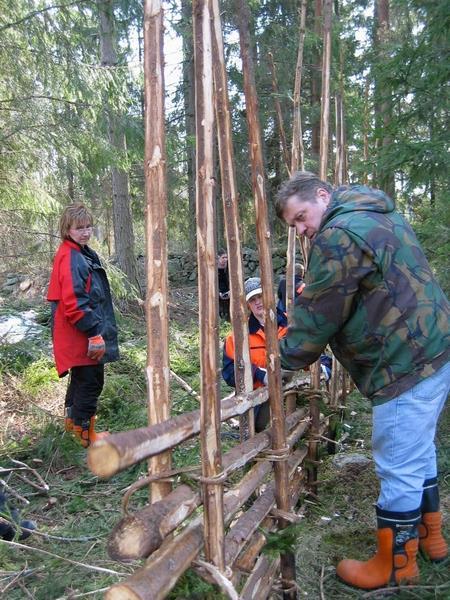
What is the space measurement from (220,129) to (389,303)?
911 mm

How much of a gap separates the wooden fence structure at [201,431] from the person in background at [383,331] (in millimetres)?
272

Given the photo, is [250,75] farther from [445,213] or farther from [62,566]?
[445,213]

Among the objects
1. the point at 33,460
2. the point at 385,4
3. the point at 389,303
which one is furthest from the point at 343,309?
the point at 385,4

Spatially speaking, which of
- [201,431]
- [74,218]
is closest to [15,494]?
[74,218]

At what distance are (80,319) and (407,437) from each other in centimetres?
222

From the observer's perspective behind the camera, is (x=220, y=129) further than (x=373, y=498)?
No

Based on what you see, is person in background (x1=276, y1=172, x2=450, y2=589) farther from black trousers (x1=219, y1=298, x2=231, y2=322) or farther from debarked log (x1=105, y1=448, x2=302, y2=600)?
black trousers (x1=219, y1=298, x2=231, y2=322)

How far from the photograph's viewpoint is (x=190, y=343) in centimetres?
710

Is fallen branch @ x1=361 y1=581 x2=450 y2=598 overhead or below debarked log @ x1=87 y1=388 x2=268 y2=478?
below

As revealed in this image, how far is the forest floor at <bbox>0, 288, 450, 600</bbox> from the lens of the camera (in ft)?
7.13

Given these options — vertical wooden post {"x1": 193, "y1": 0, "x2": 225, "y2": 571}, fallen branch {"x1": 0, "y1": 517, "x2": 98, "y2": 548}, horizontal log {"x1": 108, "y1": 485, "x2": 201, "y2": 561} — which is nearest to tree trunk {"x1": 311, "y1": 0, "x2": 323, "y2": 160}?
fallen branch {"x1": 0, "y1": 517, "x2": 98, "y2": 548}

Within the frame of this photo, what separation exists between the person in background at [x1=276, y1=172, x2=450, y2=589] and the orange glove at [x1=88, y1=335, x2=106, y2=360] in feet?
5.64

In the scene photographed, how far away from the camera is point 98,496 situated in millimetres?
3139

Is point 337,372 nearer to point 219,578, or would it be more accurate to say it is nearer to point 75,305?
point 75,305
